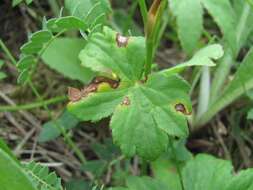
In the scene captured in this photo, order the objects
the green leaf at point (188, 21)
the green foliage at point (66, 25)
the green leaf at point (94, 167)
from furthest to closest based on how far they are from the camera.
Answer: the green leaf at point (94, 167)
the green foliage at point (66, 25)
the green leaf at point (188, 21)

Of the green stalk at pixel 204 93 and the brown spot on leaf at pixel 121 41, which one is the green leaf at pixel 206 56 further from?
the green stalk at pixel 204 93

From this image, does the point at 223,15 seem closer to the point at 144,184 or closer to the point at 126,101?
the point at 126,101

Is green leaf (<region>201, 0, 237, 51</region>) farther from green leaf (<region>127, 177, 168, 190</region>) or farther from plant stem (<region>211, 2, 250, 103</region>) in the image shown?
plant stem (<region>211, 2, 250, 103</region>)

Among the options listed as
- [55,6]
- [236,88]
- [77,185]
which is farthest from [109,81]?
[55,6]

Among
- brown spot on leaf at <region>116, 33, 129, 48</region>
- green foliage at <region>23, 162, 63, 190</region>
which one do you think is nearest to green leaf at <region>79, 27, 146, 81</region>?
brown spot on leaf at <region>116, 33, 129, 48</region>

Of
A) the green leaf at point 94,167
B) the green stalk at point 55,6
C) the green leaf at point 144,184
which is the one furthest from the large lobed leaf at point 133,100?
the green stalk at point 55,6
